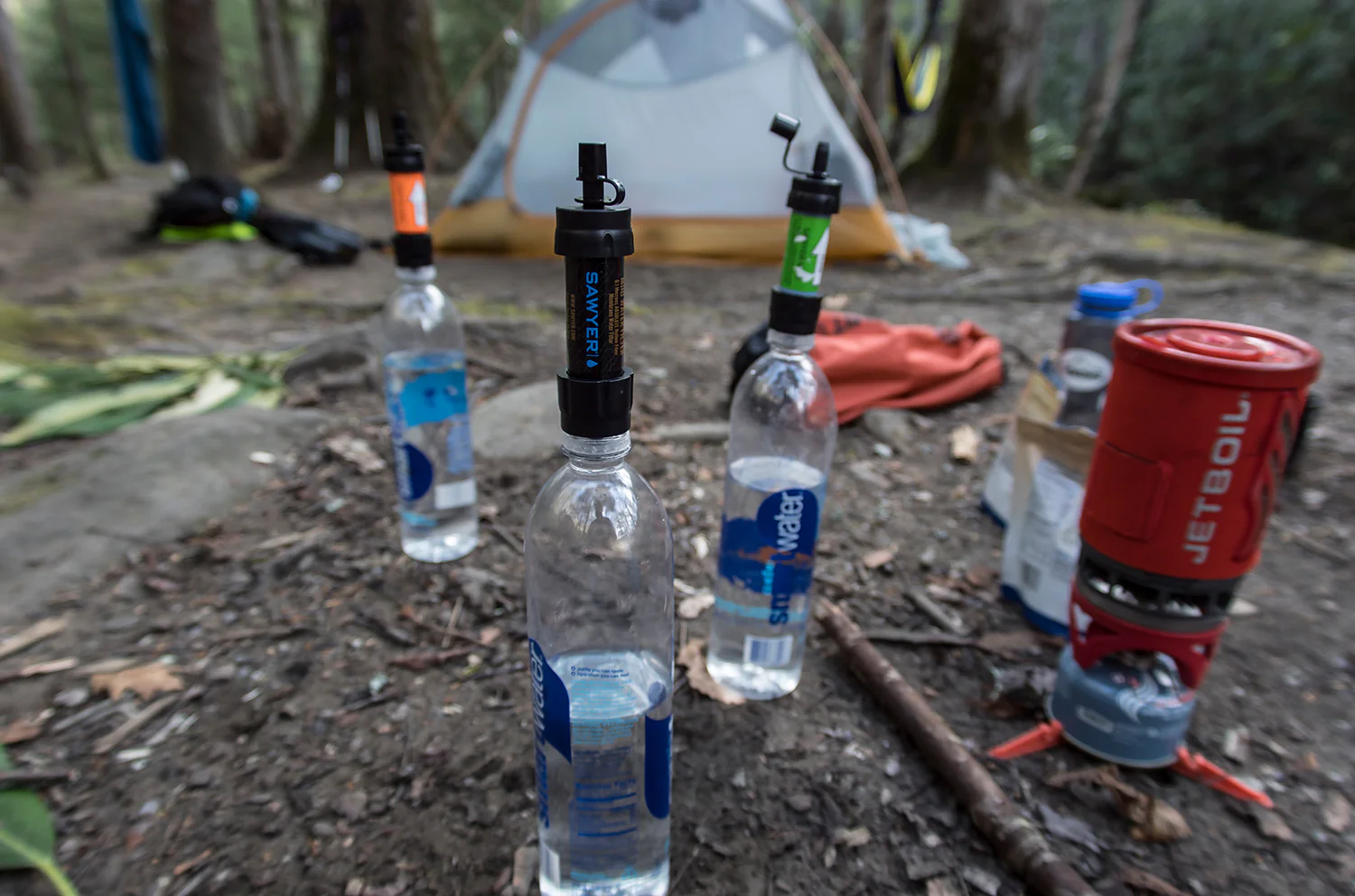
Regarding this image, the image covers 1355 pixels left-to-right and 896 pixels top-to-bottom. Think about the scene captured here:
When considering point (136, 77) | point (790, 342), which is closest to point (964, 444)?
point (790, 342)

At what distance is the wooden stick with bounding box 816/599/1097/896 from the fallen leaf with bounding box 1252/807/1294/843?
503 mm

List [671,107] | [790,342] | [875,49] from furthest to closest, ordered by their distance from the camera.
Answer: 1. [875,49]
2. [671,107]
3. [790,342]

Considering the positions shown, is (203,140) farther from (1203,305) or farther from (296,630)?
(1203,305)

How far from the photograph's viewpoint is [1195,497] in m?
1.49

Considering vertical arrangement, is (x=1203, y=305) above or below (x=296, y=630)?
above

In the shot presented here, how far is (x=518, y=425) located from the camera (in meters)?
3.04

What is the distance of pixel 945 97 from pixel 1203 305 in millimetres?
4609

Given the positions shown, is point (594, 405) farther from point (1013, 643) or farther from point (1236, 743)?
point (1236, 743)

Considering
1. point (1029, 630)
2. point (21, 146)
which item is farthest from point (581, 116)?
point (21, 146)

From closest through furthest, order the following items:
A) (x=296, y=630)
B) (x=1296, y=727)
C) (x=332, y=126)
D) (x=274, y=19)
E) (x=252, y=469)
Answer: (x=1296, y=727) < (x=296, y=630) < (x=252, y=469) < (x=332, y=126) < (x=274, y=19)

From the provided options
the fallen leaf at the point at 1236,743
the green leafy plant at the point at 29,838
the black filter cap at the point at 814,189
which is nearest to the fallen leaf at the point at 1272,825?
the fallen leaf at the point at 1236,743

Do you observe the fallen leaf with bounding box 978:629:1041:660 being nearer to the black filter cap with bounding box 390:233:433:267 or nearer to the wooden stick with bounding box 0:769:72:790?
the black filter cap with bounding box 390:233:433:267

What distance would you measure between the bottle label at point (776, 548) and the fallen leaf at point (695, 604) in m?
0.41

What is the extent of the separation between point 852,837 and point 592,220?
1.28 m
